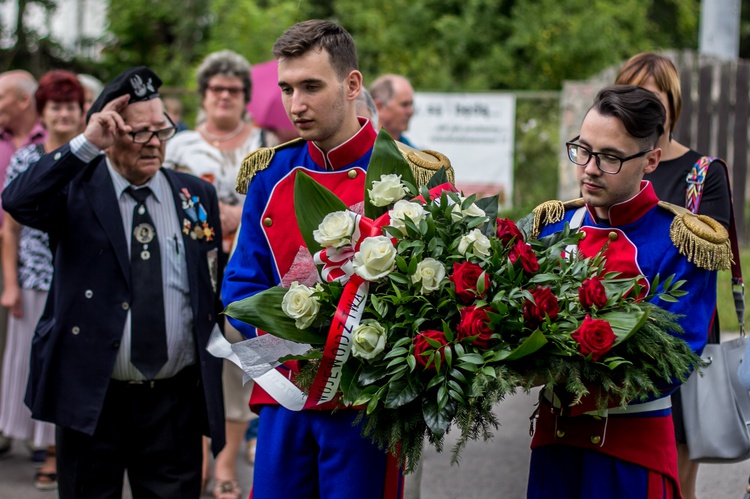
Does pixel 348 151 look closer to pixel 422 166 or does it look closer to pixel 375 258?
pixel 422 166

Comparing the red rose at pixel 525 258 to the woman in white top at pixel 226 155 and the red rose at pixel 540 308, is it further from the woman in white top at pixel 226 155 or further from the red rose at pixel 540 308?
the woman in white top at pixel 226 155

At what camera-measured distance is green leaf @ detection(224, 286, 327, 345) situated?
3.00 meters

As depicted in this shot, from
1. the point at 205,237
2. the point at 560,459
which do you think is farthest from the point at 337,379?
the point at 205,237

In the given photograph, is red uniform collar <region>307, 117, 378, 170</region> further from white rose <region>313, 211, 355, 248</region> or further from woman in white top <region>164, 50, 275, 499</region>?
woman in white top <region>164, 50, 275, 499</region>

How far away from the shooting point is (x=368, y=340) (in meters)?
2.80

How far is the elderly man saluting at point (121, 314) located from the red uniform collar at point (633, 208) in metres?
1.84

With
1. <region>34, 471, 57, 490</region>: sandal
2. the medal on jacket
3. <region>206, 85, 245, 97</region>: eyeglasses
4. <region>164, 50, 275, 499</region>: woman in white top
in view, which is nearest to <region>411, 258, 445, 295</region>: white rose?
the medal on jacket

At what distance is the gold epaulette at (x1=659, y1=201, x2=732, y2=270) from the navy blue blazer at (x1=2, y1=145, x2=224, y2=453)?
6.65ft

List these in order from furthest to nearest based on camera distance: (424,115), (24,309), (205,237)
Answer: (424,115)
(24,309)
(205,237)

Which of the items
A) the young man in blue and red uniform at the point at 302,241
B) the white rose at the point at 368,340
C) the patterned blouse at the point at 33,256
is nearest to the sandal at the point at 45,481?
the patterned blouse at the point at 33,256

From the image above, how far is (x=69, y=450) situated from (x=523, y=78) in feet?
42.9

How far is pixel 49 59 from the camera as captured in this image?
58.0ft

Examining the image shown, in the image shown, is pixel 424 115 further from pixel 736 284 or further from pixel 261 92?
pixel 736 284

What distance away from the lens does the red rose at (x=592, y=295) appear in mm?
2832
